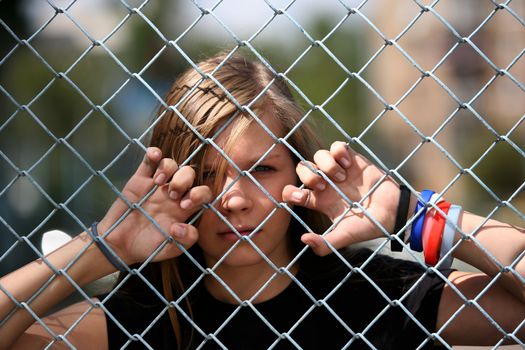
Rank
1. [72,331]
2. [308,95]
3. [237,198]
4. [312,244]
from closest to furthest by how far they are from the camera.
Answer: [312,244] → [237,198] → [72,331] → [308,95]

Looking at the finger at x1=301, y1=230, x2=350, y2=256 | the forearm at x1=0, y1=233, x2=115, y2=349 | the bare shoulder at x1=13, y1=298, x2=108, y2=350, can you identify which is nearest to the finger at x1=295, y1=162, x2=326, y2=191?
the finger at x1=301, y1=230, x2=350, y2=256

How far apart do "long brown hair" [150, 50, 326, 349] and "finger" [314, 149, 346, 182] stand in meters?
0.21

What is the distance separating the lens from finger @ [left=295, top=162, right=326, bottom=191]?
5.56ft

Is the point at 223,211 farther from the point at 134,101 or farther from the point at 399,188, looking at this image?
the point at 134,101

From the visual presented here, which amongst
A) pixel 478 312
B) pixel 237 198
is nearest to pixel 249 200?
pixel 237 198

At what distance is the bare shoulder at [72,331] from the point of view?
191 centimetres

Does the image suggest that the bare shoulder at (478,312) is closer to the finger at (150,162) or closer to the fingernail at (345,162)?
the fingernail at (345,162)

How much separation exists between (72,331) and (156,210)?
0.46 meters

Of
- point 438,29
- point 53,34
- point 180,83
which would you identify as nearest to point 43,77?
point 53,34

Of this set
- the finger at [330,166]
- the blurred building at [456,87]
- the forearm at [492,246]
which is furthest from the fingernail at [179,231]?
the blurred building at [456,87]

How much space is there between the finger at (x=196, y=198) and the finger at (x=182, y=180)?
0.06 ft

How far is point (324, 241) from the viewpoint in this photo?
5.51 feet

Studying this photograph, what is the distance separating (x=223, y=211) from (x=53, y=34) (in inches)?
724

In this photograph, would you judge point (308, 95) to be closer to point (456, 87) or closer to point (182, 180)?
point (456, 87)
